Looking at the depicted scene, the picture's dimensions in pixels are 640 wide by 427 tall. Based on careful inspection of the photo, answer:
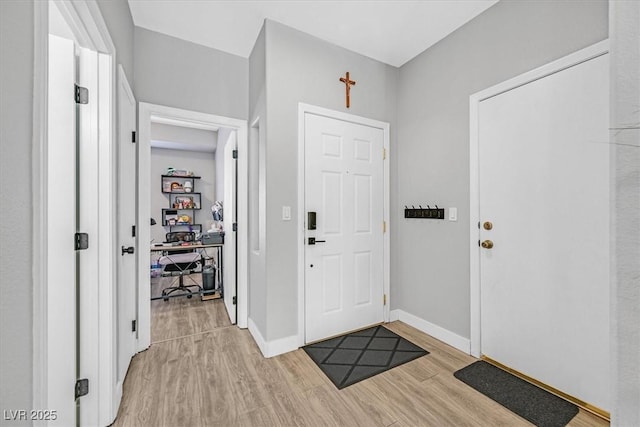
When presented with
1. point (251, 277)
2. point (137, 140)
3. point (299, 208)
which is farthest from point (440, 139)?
point (137, 140)

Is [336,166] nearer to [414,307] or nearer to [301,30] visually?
[301,30]

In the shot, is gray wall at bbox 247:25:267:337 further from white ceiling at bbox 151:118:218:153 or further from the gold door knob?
white ceiling at bbox 151:118:218:153

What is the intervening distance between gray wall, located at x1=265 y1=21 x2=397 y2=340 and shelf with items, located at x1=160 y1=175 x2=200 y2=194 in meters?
4.17

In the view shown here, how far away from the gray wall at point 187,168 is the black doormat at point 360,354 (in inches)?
164

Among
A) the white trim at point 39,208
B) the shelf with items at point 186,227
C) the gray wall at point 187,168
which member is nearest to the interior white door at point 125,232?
the white trim at point 39,208

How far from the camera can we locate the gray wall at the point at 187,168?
18.3 ft

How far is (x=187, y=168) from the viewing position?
5.89 metres

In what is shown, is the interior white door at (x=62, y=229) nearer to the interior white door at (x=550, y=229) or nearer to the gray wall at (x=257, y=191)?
the gray wall at (x=257, y=191)

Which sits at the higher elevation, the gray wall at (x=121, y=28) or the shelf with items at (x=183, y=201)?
the gray wall at (x=121, y=28)

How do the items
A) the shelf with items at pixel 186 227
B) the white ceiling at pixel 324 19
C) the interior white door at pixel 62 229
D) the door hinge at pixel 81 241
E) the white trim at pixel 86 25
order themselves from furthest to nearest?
the shelf with items at pixel 186 227 < the white ceiling at pixel 324 19 < the door hinge at pixel 81 241 < the interior white door at pixel 62 229 < the white trim at pixel 86 25

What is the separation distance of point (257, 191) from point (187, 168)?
401 centimetres

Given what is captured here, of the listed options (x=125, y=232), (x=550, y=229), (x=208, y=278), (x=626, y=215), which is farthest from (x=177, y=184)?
(x=626, y=215)

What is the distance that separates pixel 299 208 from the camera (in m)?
2.46

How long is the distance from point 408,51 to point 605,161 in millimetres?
1962
